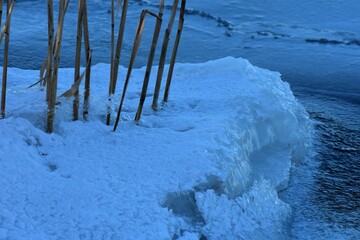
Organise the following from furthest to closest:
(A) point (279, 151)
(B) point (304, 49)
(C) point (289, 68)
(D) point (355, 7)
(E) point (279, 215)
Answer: (D) point (355, 7) < (B) point (304, 49) < (C) point (289, 68) < (A) point (279, 151) < (E) point (279, 215)

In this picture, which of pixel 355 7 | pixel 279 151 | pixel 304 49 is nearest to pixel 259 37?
pixel 304 49

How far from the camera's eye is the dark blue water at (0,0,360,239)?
97.7 inches

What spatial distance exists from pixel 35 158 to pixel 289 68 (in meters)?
3.01

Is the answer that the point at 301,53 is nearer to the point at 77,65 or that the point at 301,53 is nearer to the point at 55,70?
the point at 77,65

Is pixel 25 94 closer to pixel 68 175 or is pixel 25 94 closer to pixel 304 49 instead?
pixel 68 175

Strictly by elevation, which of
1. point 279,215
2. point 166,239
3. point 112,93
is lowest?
point 279,215

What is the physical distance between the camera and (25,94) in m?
2.41

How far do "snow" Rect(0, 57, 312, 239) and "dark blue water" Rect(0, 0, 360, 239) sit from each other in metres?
0.20

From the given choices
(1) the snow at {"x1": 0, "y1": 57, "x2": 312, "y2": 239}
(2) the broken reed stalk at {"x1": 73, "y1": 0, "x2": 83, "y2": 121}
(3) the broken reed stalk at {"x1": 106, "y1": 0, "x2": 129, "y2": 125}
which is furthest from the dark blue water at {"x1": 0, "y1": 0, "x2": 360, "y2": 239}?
(2) the broken reed stalk at {"x1": 73, "y1": 0, "x2": 83, "y2": 121}

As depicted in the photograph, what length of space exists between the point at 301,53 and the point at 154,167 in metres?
3.21

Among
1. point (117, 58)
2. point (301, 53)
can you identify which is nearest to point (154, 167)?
point (117, 58)

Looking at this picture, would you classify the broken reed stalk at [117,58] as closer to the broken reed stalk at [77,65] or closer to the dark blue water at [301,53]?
the broken reed stalk at [77,65]

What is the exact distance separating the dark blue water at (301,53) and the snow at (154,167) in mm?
198

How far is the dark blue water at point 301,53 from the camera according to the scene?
2.48 metres
